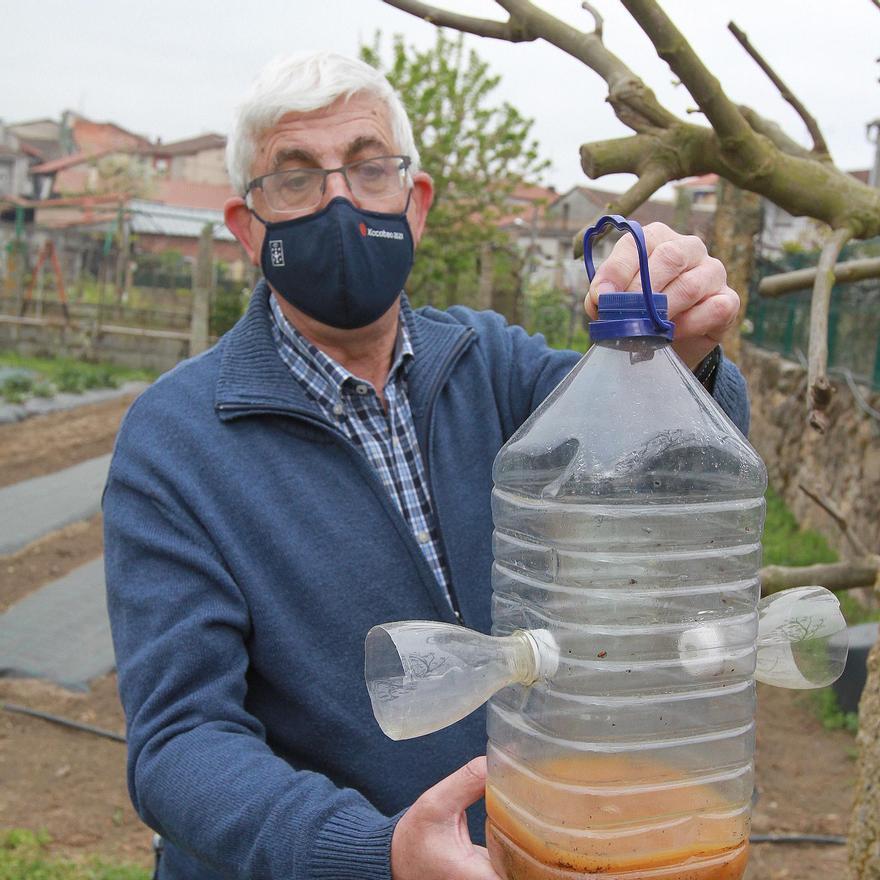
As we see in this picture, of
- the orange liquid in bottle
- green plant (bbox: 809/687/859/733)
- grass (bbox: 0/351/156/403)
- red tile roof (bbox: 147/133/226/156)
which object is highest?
red tile roof (bbox: 147/133/226/156)

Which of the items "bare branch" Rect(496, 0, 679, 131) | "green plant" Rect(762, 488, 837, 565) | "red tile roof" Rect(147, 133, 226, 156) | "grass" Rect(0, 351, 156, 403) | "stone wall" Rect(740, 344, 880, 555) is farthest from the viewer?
"red tile roof" Rect(147, 133, 226, 156)

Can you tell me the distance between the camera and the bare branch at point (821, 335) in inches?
59.6

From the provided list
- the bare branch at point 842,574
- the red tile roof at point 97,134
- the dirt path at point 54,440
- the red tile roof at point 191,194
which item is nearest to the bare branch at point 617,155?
the bare branch at point 842,574

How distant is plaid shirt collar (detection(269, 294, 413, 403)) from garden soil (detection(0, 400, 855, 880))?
10.0ft

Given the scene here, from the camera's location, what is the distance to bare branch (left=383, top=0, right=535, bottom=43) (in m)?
1.84

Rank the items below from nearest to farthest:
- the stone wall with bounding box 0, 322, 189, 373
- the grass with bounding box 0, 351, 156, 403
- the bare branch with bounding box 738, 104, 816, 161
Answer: the bare branch with bounding box 738, 104, 816, 161, the grass with bounding box 0, 351, 156, 403, the stone wall with bounding box 0, 322, 189, 373

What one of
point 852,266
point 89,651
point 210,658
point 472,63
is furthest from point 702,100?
point 472,63

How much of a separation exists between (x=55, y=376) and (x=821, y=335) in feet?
57.4

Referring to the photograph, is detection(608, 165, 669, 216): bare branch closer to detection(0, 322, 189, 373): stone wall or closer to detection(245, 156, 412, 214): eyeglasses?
detection(245, 156, 412, 214): eyeglasses

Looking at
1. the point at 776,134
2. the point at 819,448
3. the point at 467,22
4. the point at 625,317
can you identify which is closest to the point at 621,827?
the point at 625,317

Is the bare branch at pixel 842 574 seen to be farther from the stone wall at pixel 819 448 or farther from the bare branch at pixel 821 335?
the stone wall at pixel 819 448

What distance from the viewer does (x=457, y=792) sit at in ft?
4.57

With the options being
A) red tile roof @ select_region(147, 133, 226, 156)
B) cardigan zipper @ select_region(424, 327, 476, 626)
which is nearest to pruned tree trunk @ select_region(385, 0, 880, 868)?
cardigan zipper @ select_region(424, 327, 476, 626)

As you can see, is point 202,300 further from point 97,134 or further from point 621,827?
point 97,134
